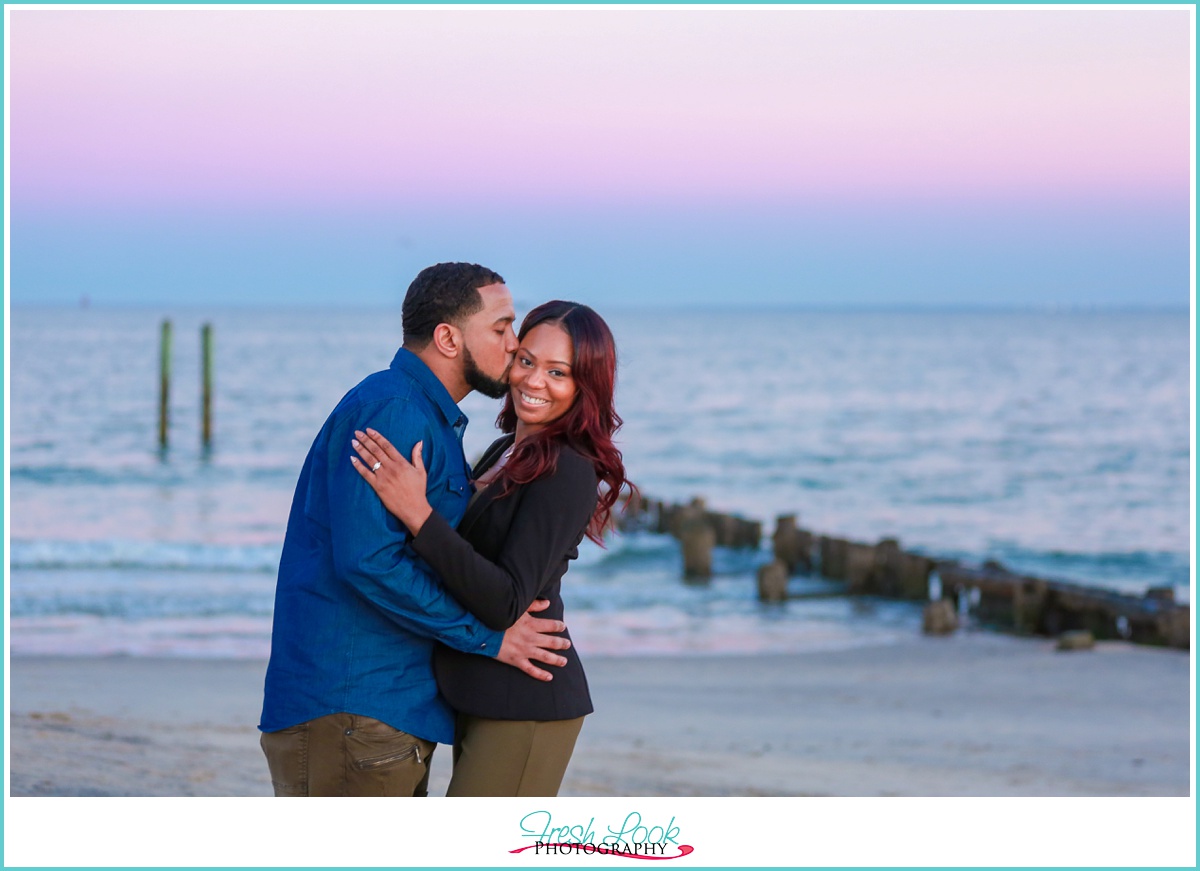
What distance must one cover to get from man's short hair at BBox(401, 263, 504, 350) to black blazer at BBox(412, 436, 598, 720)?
1.66 ft

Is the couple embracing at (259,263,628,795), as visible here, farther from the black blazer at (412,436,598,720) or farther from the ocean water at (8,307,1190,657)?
the ocean water at (8,307,1190,657)

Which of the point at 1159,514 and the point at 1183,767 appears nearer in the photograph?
the point at 1183,767

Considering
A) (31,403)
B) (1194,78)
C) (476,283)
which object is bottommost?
(31,403)

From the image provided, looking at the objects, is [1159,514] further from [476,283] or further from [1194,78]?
[476,283]

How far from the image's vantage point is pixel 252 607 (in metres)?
13.6

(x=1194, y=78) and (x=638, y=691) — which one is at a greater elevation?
(x=1194, y=78)

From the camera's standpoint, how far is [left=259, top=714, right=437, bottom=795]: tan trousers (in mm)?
3387

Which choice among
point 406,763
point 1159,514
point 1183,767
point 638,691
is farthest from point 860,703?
point 1159,514

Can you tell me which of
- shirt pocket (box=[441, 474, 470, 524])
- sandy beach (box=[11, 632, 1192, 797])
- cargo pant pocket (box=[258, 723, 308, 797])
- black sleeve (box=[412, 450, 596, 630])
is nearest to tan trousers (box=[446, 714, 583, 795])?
black sleeve (box=[412, 450, 596, 630])

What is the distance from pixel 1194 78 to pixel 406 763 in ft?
12.6

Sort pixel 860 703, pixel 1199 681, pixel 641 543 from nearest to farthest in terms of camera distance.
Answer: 1. pixel 1199 681
2. pixel 860 703
3. pixel 641 543

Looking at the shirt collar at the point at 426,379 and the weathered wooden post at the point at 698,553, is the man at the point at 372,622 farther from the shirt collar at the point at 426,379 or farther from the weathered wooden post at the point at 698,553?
the weathered wooden post at the point at 698,553

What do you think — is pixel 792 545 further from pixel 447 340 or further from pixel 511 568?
pixel 511 568

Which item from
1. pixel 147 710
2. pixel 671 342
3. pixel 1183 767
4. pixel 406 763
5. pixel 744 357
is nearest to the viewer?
pixel 406 763
